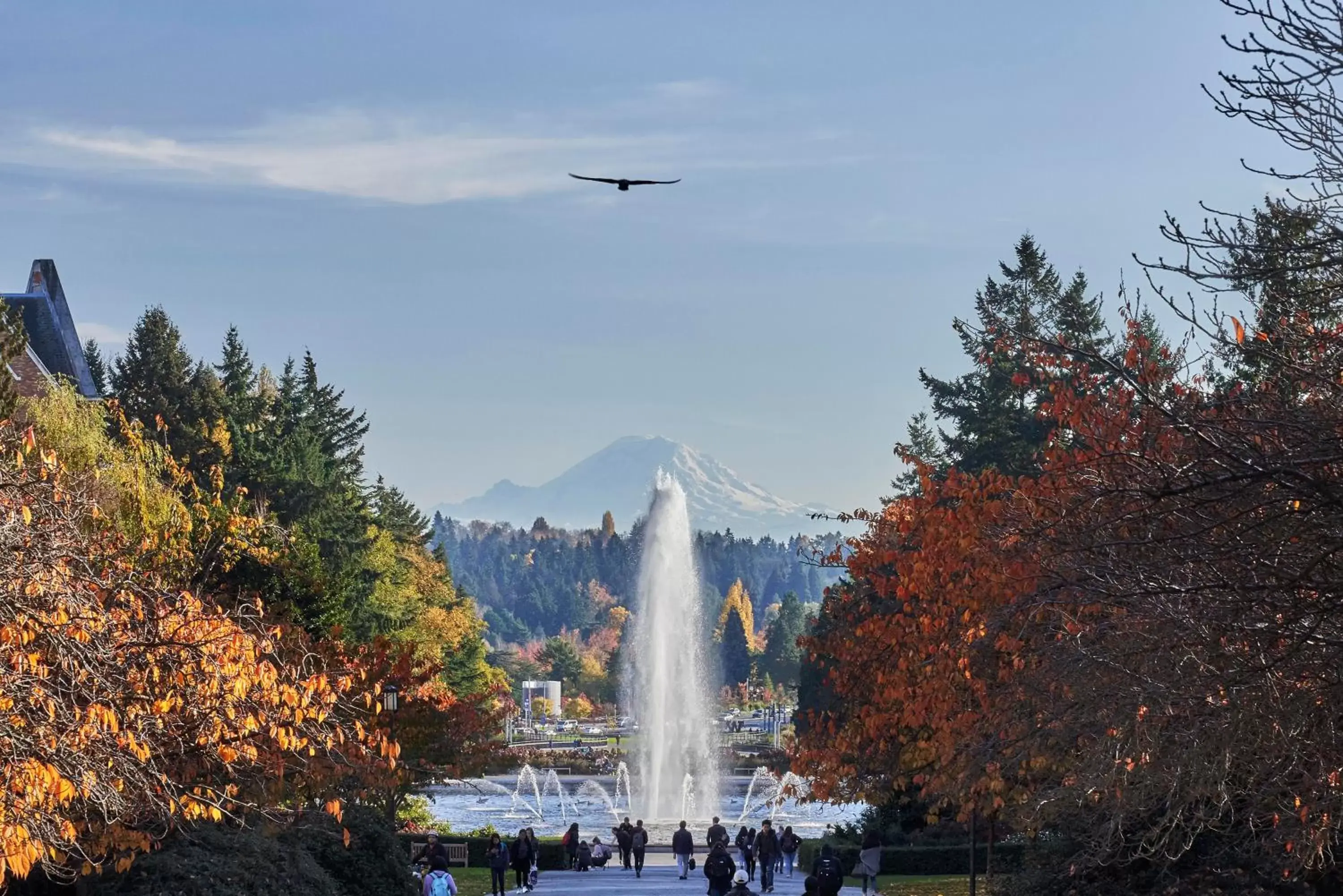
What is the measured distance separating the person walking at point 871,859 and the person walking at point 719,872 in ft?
9.50

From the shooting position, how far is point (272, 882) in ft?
68.8

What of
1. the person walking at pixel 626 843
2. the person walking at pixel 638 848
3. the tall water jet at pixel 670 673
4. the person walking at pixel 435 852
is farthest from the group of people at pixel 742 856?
the tall water jet at pixel 670 673

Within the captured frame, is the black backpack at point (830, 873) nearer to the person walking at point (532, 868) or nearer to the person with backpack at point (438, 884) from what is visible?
the person with backpack at point (438, 884)

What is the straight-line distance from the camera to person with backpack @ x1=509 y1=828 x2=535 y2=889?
3888 cm

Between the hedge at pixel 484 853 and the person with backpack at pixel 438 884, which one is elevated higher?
the person with backpack at pixel 438 884

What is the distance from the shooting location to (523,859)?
128ft

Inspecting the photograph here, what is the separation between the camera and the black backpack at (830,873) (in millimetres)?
25125

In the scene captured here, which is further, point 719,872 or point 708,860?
point 708,860

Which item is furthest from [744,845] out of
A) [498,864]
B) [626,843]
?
[498,864]

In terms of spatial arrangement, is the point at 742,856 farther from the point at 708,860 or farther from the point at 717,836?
the point at 708,860

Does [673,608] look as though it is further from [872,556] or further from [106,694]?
[106,694]

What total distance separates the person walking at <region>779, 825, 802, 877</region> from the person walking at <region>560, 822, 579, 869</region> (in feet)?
19.0

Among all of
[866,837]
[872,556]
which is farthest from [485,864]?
[872,556]

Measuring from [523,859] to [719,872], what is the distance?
1109 centimetres
